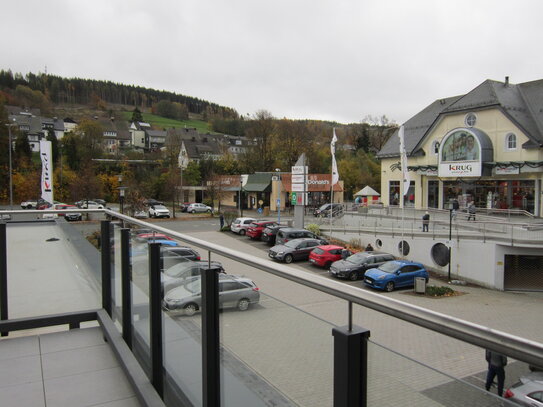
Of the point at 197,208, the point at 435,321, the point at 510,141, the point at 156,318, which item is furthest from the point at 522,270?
the point at 197,208

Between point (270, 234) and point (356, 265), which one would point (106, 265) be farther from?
point (270, 234)

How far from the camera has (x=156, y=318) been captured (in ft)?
10.0

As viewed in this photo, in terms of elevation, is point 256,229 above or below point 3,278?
below

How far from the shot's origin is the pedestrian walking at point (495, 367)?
1079 mm

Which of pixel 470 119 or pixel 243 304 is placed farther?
Answer: pixel 470 119

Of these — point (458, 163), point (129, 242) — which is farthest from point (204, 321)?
point (458, 163)

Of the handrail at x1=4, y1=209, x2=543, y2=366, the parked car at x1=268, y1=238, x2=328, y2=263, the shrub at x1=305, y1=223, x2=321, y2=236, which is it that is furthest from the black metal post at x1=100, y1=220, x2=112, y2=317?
the shrub at x1=305, y1=223, x2=321, y2=236

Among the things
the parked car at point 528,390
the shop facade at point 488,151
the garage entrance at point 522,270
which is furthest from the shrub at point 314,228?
the parked car at point 528,390

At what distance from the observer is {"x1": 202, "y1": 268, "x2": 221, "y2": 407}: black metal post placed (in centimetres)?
222

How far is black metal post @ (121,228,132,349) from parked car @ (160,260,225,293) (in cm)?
96

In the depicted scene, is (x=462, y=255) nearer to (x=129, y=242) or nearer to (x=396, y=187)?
(x=396, y=187)

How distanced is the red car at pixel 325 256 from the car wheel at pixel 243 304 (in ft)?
75.0

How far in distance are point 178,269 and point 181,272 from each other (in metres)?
0.07

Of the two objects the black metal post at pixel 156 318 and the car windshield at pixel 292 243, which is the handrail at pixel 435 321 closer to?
the black metal post at pixel 156 318
